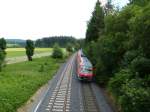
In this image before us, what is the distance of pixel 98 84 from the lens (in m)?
44.3

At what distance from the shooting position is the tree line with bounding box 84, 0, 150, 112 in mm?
21625

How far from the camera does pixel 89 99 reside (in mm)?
33156

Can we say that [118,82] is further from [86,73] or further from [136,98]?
[86,73]

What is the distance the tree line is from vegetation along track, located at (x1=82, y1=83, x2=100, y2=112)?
6.79ft

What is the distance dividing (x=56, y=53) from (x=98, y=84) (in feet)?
195

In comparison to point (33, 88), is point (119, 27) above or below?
above

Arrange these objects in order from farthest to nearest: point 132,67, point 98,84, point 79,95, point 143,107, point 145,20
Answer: point 98,84
point 79,95
point 132,67
point 145,20
point 143,107

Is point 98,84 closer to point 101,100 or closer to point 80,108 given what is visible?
point 101,100

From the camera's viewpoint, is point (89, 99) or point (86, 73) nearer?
point (89, 99)

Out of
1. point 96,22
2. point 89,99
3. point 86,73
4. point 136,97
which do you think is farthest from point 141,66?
point 96,22

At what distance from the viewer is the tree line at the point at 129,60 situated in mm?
21625

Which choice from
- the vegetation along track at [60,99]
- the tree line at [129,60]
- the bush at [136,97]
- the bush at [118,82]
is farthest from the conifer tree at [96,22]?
the bush at [136,97]

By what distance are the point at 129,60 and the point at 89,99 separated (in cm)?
664

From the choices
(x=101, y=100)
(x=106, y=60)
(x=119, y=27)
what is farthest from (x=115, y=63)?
(x=101, y=100)
